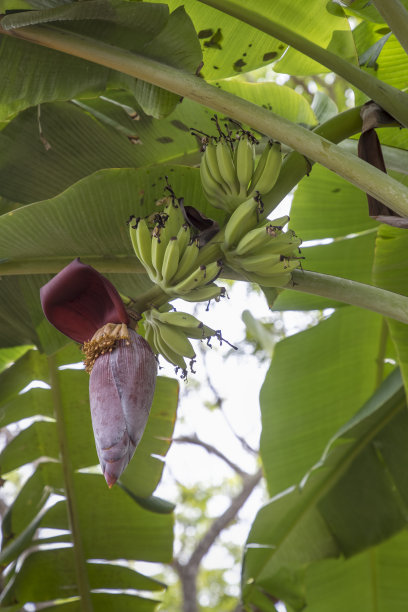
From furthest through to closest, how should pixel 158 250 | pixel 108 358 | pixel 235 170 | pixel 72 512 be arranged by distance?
pixel 72 512
pixel 235 170
pixel 158 250
pixel 108 358

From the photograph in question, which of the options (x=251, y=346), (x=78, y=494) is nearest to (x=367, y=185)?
(x=78, y=494)

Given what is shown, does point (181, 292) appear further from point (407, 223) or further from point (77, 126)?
point (77, 126)

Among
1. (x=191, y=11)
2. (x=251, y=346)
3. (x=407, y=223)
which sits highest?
(x=251, y=346)

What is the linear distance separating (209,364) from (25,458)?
10.4 feet

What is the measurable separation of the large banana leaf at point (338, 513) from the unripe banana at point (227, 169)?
0.82 meters

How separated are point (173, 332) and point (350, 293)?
0.28 meters

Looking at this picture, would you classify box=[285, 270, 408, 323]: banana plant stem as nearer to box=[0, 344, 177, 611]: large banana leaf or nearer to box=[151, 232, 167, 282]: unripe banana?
box=[151, 232, 167, 282]: unripe banana

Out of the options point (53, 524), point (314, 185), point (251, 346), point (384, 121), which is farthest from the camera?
point (251, 346)

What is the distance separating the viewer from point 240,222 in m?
0.92

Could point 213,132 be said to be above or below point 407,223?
above

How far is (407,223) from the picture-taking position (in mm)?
873

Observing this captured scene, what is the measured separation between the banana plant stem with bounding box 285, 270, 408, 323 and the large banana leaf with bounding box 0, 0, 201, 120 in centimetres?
38

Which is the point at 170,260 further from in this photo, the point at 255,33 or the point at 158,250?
the point at 255,33

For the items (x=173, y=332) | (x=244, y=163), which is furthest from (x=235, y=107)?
(x=173, y=332)
